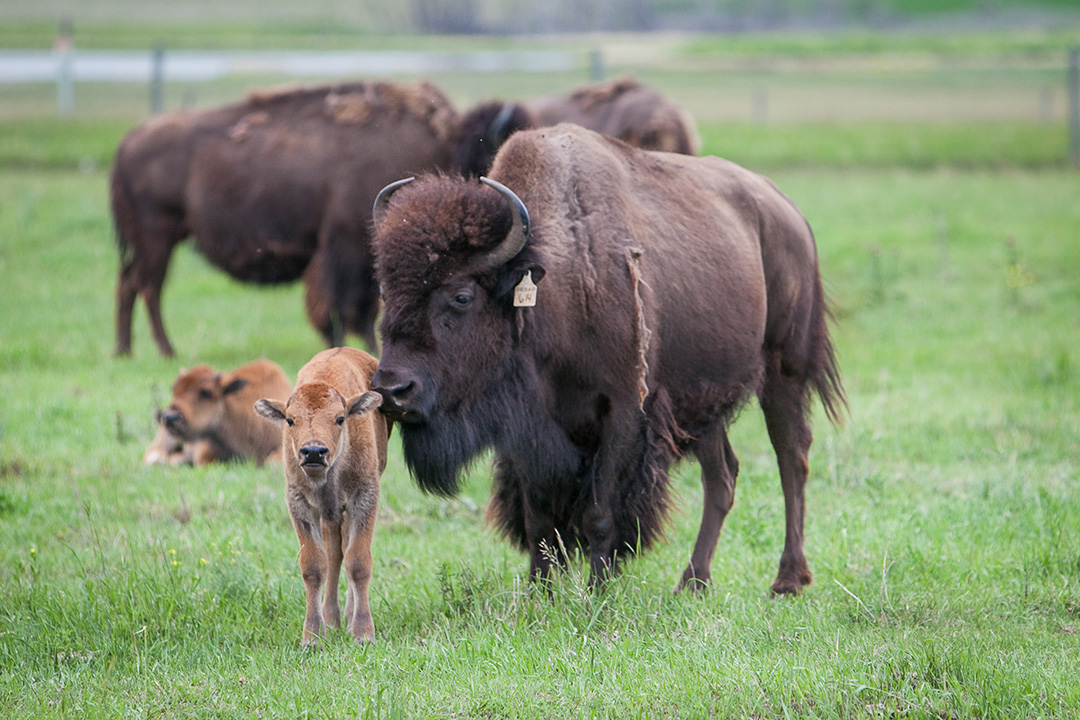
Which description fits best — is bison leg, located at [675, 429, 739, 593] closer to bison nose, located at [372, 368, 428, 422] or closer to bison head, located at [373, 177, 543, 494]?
bison head, located at [373, 177, 543, 494]

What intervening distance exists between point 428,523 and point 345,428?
225 cm

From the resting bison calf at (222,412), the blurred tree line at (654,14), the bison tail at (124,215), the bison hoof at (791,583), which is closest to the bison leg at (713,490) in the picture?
the bison hoof at (791,583)

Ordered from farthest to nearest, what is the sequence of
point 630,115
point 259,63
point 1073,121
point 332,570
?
point 259,63
point 1073,121
point 630,115
point 332,570

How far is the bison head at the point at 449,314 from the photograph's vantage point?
4754 millimetres

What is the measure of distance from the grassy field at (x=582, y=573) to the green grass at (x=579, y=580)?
0.02 meters

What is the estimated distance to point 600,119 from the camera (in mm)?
13805

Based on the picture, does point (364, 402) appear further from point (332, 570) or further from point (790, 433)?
point (790, 433)

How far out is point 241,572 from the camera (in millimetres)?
5352

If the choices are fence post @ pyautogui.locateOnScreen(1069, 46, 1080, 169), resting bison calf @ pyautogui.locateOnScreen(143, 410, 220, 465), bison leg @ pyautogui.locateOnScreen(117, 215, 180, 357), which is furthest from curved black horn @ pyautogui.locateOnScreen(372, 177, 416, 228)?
fence post @ pyautogui.locateOnScreen(1069, 46, 1080, 169)

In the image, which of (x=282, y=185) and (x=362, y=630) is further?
(x=282, y=185)

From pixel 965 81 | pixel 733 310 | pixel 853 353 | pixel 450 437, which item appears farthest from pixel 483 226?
pixel 965 81

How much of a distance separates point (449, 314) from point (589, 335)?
0.69 metres

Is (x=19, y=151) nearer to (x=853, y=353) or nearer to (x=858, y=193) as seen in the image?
(x=858, y=193)

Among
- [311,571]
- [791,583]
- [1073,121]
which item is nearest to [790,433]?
[791,583]
